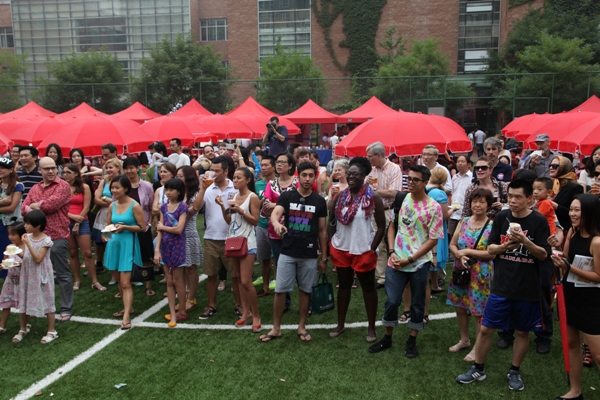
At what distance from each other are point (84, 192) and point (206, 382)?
3682mm

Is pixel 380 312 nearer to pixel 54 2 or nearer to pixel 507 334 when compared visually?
pixel 507 334

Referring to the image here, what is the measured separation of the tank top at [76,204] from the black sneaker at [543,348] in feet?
19.5

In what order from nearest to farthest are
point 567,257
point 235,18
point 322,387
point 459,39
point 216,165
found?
1. point 567,257
2. point 322,387
3. point 216,165
4. point 459,39
5. point 235,18

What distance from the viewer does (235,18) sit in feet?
161

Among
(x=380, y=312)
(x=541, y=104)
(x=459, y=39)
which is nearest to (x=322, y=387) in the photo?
(x=380, y=312)

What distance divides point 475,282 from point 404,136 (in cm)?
420

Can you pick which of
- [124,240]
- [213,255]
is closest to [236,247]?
[213,255]

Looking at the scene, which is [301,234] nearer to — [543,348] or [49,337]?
[543,348]

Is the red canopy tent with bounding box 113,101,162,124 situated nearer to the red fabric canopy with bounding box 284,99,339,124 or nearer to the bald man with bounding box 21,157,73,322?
the red fabric canopy with bounding box 284,99,339,124

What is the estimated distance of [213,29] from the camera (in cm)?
5212

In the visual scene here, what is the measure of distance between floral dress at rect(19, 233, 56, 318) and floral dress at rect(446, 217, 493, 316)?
427cm

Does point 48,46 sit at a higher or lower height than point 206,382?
higher

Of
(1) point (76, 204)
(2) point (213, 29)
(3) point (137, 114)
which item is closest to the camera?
(1) point (76, 204)

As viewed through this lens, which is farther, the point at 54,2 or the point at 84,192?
the point at 54,2
